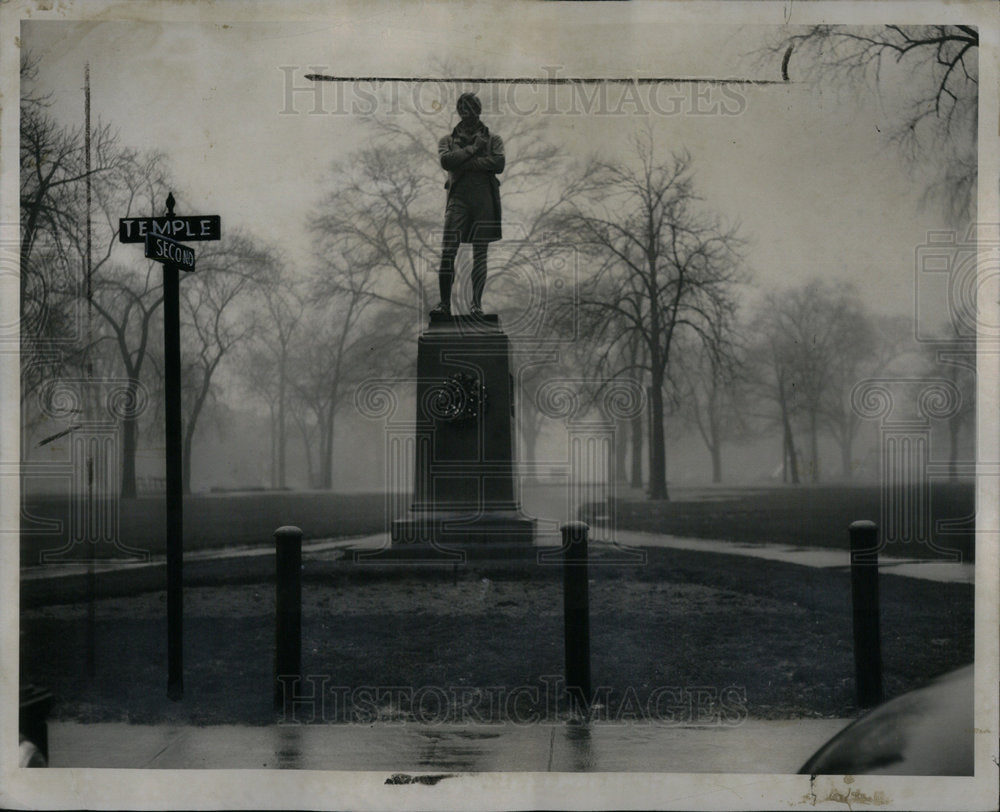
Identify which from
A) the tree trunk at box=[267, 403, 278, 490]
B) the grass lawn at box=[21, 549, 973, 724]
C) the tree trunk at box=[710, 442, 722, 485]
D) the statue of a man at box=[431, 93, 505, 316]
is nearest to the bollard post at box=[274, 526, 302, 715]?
the grass lawn at box=[21, 549, 973, 724]

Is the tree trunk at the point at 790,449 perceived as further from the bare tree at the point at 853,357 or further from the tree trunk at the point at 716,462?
the tree trunk at the point at 716,462

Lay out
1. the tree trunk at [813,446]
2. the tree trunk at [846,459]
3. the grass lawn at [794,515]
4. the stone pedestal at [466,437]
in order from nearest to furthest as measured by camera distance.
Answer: the grass lawn at [794,515]
the tree trunk at [846,459]
the tree trunk at [813,446]
the stone pedestal at [466,437]

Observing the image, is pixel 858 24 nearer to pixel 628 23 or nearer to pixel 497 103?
pixel 628 23

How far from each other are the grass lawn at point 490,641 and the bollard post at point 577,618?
16cm

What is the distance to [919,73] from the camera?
223 inches

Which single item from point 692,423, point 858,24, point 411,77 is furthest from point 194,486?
point 858,24

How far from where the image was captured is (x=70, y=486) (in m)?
5.63

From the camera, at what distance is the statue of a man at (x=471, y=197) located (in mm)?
6250

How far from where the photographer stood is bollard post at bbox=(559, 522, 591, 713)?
5.27 metres

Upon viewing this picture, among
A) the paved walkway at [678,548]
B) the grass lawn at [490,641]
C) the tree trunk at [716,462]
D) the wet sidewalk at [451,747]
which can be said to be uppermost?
the tree trunk at [716,462]

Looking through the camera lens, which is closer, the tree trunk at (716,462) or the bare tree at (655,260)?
the bare tree at (655,260)

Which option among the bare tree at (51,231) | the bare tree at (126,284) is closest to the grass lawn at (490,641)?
the bare tree at (126,284)

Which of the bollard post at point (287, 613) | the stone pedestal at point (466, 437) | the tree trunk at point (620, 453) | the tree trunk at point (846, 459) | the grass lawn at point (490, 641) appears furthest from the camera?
the stone pedestal at point (466, 437)

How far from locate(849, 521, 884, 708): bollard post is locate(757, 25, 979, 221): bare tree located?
2.16 meters
